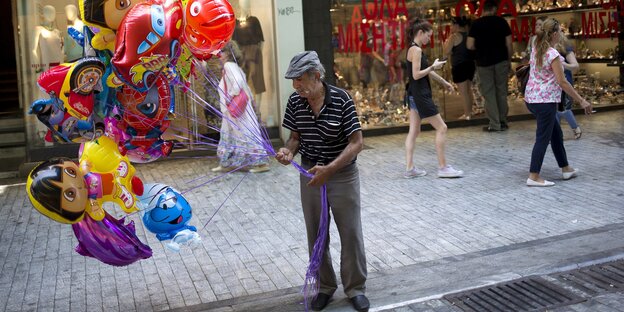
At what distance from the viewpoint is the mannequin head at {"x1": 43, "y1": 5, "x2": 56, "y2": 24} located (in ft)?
36.5

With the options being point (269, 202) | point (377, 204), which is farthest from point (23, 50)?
point (377, 204)

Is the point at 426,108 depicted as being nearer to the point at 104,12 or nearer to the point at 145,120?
the point at 145,120

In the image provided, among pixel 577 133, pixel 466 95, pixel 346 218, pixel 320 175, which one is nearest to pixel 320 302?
pixel 346 218

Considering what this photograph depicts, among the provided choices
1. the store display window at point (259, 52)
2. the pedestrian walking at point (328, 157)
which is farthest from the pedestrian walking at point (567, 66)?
the pedestrian walking at point (328, 157)

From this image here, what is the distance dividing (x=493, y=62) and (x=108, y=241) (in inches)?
358

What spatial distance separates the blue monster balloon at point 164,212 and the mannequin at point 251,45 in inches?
256

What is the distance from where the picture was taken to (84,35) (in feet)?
17.4

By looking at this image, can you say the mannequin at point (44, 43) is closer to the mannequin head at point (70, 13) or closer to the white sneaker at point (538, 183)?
the mannequin head at point (70, 13)

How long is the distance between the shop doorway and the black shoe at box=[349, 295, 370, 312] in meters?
9.12

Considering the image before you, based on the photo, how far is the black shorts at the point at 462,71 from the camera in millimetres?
13453

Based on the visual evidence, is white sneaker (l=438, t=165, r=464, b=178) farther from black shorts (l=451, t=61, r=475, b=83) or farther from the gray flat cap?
the gray flat cap

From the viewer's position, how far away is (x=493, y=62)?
42.4ft

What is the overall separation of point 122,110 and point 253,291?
1748mm

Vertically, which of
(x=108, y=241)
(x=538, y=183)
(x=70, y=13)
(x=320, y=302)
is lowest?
(x=320, y=302)
